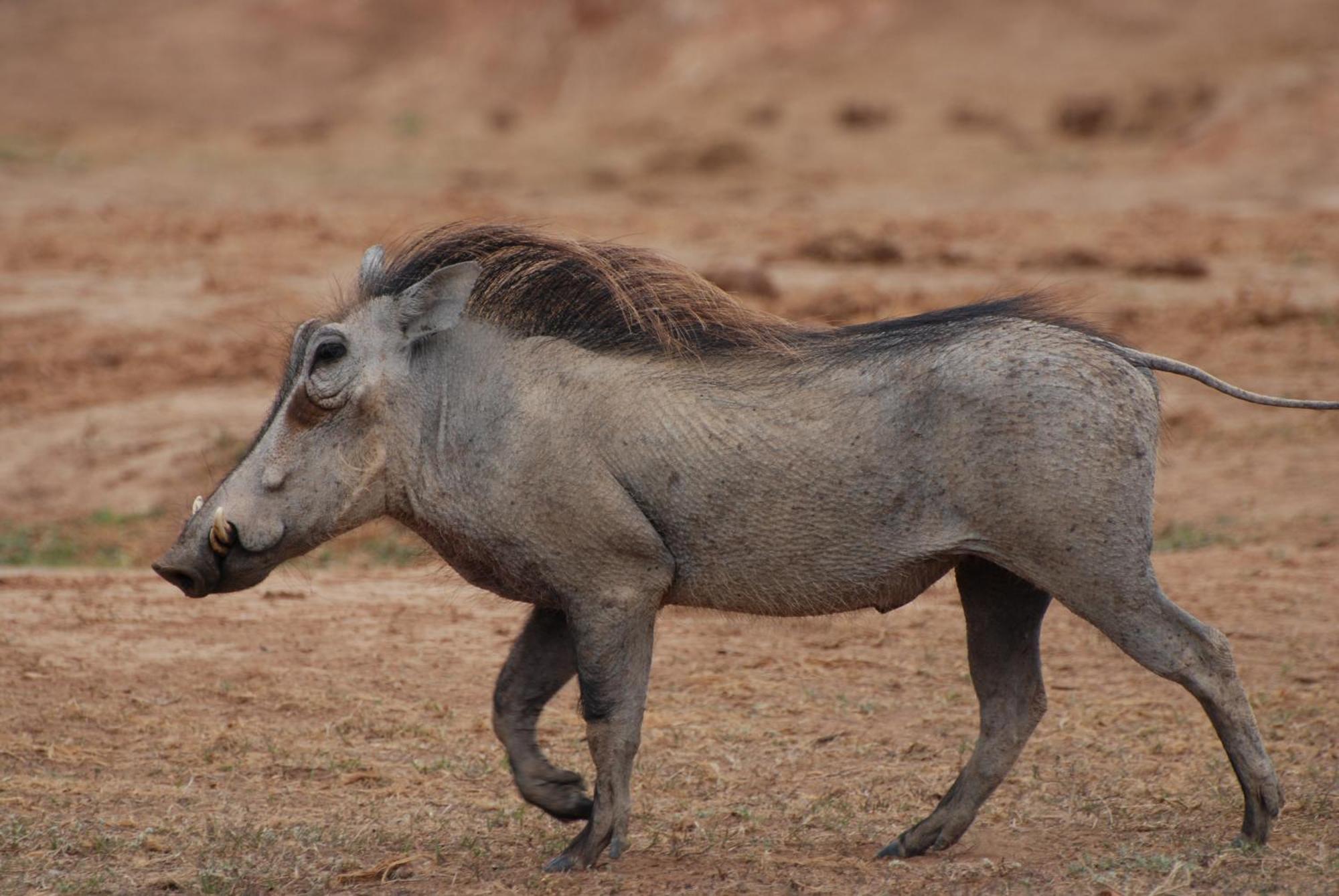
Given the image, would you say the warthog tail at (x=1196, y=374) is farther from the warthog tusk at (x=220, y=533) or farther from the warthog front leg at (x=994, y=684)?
the warthog tusk at (x=220, y=533)

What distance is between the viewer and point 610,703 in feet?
13.5

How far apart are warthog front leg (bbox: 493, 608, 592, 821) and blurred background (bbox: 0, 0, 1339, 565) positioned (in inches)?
43.8

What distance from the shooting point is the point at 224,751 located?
17.5ft

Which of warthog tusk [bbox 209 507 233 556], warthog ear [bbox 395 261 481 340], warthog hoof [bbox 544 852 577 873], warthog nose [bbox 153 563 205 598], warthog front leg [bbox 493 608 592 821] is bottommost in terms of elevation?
warthog hoof [bbox 544 852 577 873]

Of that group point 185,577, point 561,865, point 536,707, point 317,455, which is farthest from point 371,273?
point 561,865

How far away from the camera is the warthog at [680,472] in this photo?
3971 millimetres

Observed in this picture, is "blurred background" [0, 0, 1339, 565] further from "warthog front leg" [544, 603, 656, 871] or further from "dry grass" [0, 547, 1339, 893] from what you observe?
"warthog front leg" [544, 603, 656, 871]

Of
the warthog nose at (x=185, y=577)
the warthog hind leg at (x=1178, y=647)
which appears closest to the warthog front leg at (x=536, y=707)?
the warthog nose at (x=185, y=577)

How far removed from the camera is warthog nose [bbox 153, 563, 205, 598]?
410cm

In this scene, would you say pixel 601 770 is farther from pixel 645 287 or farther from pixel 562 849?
pixel 645 287

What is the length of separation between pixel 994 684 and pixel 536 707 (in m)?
1.18

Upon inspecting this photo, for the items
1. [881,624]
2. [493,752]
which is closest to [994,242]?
[881,624]

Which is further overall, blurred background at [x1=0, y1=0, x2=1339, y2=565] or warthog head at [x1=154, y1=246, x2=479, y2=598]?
blurred background at [x1=0, y1=0, x2=1339, y2=565]

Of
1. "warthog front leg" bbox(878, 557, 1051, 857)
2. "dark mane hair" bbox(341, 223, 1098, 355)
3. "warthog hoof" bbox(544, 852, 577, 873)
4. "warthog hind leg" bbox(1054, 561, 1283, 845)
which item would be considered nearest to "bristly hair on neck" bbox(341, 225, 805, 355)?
"dark mane hair" bbox(341, 223, 1098, 355)
